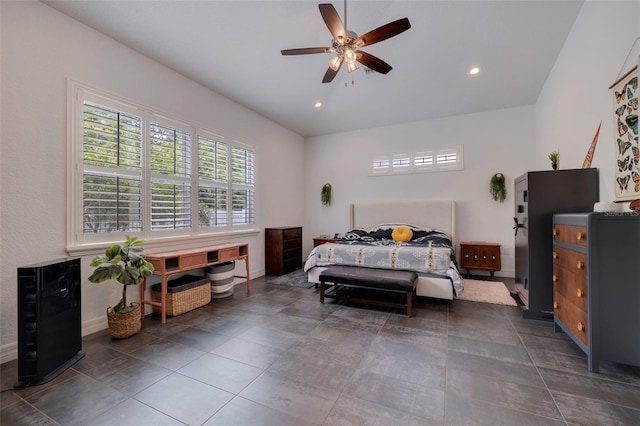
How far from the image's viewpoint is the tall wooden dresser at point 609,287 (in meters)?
1.81

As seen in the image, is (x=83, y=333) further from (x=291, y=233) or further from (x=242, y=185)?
(x=291, y=233)

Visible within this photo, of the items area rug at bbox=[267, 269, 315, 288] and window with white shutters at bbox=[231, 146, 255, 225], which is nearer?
area rug at bbox=[267, 269, 315, 288]

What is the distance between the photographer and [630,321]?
5.95ft

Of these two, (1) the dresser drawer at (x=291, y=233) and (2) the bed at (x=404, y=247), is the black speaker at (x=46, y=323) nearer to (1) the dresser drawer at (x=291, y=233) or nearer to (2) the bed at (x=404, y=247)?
(2) the bed at (x=404, y=247)

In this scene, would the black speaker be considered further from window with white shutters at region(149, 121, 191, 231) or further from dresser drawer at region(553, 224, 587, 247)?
dresser drawer at region(553, 224, 587, 247)

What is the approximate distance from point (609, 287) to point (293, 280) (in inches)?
158

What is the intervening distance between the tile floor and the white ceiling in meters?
3.31

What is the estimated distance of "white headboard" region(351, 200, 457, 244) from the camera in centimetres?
525

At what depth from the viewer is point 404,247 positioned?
3932mm

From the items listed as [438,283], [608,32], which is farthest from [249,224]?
[608,32]

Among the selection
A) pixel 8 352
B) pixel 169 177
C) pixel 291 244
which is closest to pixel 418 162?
pixel 291 244

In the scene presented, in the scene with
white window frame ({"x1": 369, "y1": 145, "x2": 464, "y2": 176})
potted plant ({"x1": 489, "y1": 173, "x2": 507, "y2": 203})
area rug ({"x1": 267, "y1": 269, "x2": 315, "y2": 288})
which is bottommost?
area rug ({"x1": 267, "y1": 269, "x2": 315, "y2": 288})

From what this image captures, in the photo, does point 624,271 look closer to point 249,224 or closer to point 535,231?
point 535,231

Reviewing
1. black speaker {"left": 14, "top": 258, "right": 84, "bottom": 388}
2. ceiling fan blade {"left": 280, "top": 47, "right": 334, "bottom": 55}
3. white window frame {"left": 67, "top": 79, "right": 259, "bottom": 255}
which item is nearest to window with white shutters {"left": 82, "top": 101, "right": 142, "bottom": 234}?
white window frame {"left": 67, "top": 79, "right": 259, "bottom": 255}
